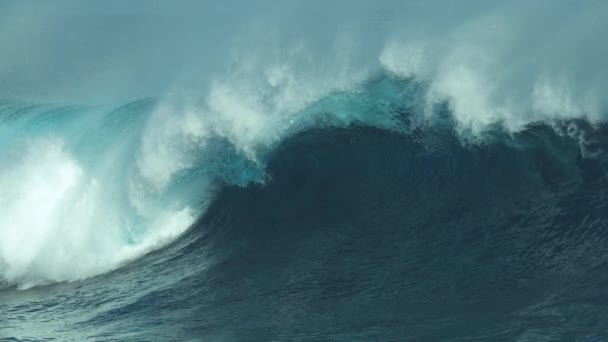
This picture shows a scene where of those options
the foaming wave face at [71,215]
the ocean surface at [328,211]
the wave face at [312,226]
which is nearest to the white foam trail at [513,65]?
the ocean surface at [328,211]

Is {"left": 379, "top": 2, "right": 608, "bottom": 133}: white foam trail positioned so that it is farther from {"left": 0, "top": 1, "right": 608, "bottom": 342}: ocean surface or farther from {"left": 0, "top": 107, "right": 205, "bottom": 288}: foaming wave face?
{"left": 0, "top": 107, "right": 205, "bottom": 288}: foaming wave face

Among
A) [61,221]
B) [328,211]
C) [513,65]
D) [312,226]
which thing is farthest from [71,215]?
[513,65]

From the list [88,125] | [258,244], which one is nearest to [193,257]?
[258,244]

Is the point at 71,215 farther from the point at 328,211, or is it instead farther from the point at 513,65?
the point at 513,65

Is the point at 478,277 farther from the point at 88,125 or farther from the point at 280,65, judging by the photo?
the point at 88,125

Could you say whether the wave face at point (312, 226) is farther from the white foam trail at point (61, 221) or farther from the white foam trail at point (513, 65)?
the white foam trail at point (513, 65)
